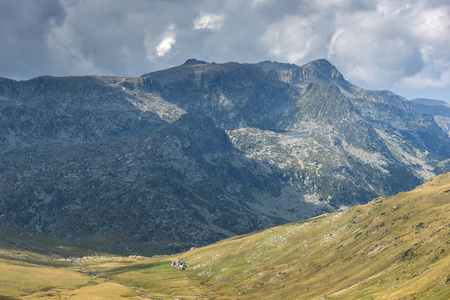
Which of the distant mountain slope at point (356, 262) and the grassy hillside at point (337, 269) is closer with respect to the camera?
the distant mountain slope at point (356, 262)

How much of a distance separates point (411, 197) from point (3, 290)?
17291 centimetres

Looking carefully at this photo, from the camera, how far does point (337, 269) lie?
122688 mm

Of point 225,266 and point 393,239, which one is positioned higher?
point 393,239

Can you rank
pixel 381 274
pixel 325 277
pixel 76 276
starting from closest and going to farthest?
pixel 381 274
pixel 325 277
pixel 76 276

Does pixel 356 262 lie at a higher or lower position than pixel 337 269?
higher

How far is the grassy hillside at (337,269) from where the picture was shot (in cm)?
8825

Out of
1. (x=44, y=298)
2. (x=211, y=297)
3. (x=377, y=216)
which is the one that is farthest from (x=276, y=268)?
(x=44, y=298)

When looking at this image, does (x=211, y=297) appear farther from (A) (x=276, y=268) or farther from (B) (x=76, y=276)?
(B) (x=76, y=276)

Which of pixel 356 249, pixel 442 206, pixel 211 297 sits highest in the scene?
pixel 442 206

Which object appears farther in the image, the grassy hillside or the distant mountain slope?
the grassy hillside

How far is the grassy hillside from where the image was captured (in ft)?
290

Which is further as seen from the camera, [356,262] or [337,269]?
[337,269]

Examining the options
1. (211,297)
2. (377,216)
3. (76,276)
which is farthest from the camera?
(76,276)

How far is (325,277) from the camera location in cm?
12119
